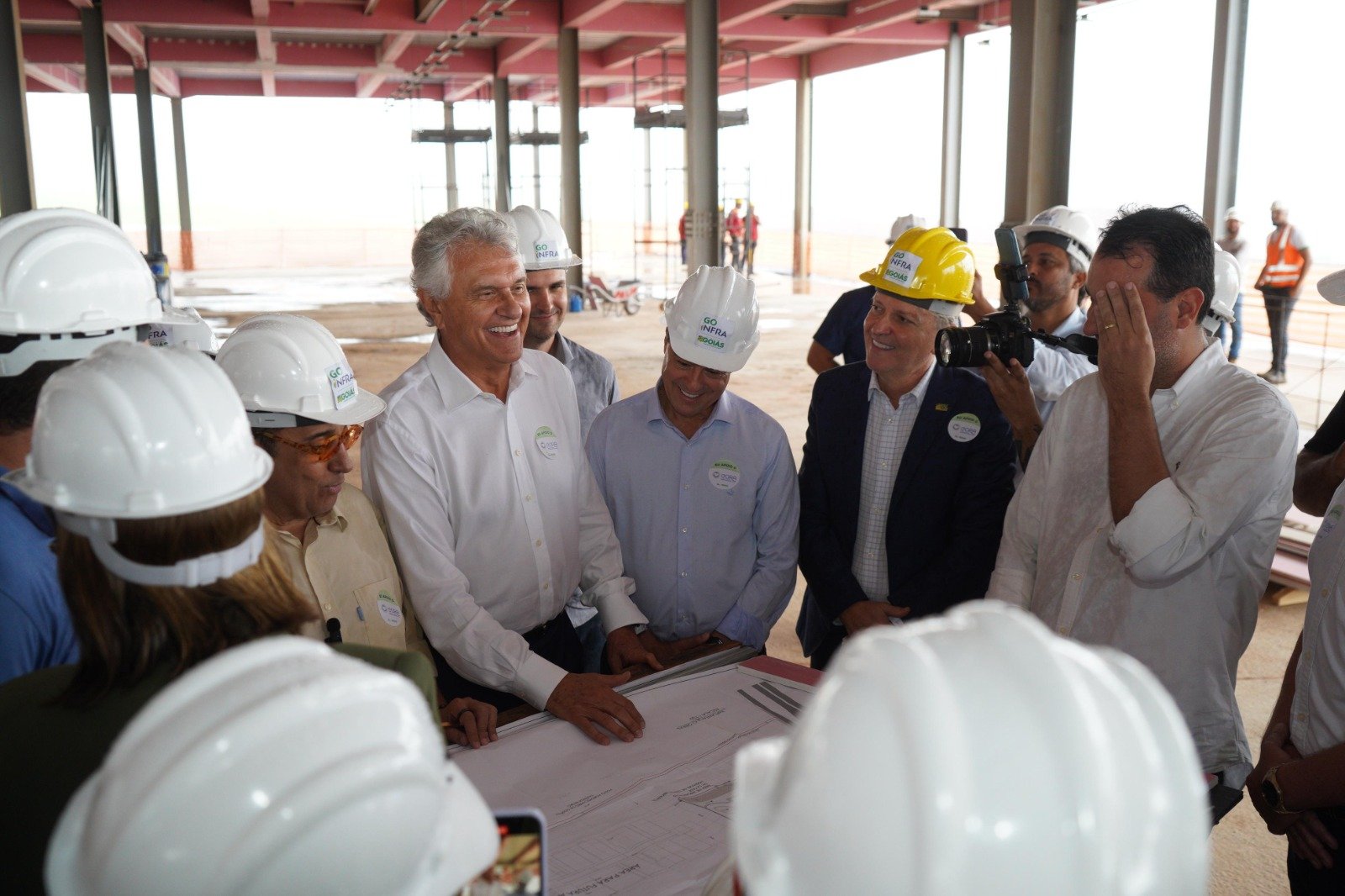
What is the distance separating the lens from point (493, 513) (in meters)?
2.83

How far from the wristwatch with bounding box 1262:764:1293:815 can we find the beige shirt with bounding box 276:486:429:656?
6.36 ft

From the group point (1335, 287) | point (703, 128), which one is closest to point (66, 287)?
point (1335, 287)

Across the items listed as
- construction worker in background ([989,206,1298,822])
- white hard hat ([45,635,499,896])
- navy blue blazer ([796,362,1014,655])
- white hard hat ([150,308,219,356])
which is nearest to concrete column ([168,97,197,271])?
white hard hat ([150,308,219,356])

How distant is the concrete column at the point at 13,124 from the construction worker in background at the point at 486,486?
29.5 feet

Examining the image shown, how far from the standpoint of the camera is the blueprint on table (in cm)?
181

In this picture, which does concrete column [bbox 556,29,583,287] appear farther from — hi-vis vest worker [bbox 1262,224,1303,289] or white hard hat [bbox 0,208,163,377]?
white hard hat [bbox 0,208,163,377]

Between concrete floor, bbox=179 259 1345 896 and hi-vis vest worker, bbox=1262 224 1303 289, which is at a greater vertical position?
hi-vis vest worker, bbox=1262 224 1303 289

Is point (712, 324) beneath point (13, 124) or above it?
beneath

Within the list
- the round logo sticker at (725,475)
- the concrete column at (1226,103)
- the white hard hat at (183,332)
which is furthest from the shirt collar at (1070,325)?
the concrete column at (1226,103)

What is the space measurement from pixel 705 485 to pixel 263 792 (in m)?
2.35

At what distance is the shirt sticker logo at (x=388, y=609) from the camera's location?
8.02ft

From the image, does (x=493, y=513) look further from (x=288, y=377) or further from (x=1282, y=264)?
(x=1282, y=264)

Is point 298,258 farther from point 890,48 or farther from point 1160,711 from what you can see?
point 1160,711

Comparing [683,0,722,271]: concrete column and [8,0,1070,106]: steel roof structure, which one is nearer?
[683,0,722,271]: concrete column
